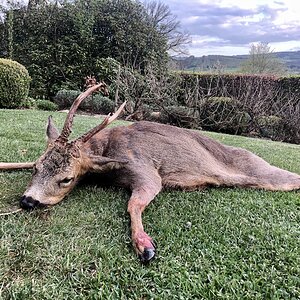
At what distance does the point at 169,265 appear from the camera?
2.00m

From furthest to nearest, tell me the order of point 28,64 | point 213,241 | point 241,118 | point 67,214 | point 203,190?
point 28,64
point 241,118
point 203,190
point 67,214
point 213,241

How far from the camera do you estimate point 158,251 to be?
2.13 m

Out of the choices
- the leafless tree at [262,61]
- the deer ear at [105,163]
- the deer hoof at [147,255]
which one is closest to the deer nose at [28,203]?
the deer ear at [105,163]

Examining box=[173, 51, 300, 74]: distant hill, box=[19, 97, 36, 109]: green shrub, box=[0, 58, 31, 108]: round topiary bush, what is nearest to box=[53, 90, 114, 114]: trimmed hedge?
box=[19, 97, 36, 109]: green shrub

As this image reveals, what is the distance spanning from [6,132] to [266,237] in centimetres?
419

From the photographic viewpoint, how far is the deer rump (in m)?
3.16

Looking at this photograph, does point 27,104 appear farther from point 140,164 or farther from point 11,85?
point 140,164

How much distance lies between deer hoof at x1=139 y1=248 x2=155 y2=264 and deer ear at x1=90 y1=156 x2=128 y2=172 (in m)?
1.05

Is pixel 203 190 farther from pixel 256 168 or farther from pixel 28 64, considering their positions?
pixel 28 64

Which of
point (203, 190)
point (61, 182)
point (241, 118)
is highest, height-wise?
point (61, 182)

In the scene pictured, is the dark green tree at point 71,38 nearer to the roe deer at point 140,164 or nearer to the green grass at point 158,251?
the roe deer at point 140,164

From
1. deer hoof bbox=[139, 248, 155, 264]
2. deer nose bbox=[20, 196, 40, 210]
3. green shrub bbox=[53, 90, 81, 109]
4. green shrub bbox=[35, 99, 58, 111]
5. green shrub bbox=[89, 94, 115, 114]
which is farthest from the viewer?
green shrub bbox=[53, 90, 81, 109]

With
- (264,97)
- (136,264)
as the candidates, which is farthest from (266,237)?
(264,97)

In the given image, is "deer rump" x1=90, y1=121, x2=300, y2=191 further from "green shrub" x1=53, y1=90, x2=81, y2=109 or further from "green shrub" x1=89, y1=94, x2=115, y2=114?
"green shrub" x1=53, y1=90, x2=81, y2=109
